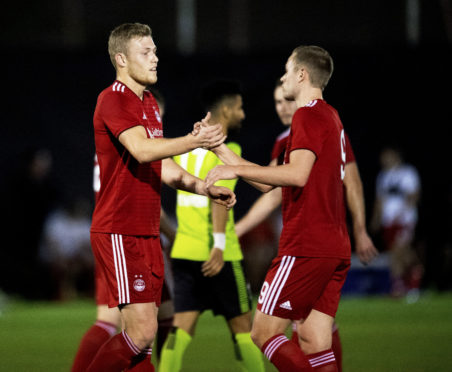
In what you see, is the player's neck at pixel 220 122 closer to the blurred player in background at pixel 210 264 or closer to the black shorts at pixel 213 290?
the blurred player in background at pixel 210 264

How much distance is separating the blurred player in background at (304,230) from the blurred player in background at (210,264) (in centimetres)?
105

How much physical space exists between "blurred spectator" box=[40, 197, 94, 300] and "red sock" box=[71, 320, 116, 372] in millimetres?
7158

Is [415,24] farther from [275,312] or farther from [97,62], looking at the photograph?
[275,312]

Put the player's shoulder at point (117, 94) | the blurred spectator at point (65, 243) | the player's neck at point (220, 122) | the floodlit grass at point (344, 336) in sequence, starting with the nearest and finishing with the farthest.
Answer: the player's shoulder at point (117, 94) < the player's neck at point (220, 122) < the floodlit grass at point (344, 336) < the blurred spectator at point (65, 243)

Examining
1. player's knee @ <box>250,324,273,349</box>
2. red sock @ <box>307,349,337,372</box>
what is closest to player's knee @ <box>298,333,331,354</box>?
red sock @ <box>307,349,337,372</box>

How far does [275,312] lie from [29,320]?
6.89 metres

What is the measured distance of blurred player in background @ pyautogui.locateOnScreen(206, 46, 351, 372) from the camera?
4453 millimetres

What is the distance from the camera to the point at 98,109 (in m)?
4.63

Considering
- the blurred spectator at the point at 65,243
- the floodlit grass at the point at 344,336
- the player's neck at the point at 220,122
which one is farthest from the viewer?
the blurred spectator at the point at 65,243

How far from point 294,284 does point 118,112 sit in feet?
4.48

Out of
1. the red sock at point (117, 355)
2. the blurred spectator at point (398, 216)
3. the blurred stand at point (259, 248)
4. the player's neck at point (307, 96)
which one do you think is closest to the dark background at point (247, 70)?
the blurred spectator at point (398, 216)

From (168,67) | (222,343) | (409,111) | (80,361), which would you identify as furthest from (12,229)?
(80,361)

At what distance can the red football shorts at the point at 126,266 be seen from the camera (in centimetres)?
448

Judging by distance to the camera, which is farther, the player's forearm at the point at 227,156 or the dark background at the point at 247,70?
the dark background at the point at 247,70
